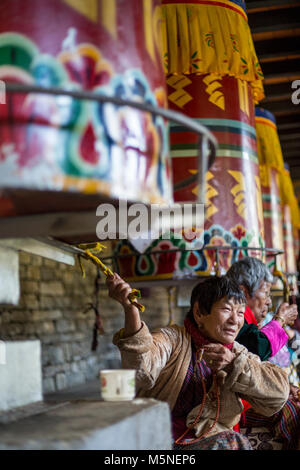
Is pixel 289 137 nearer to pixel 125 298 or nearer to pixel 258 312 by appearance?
pixel 258 312

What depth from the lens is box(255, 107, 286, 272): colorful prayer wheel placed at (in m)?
3.93

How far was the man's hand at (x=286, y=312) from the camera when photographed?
2627 millimetres

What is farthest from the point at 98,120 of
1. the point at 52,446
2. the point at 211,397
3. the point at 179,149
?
the point at 179,149

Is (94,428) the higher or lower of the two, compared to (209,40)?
lower

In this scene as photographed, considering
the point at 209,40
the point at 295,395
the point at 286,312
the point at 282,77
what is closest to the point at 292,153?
the point at 282,77


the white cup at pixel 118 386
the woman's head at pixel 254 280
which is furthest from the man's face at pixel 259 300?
the white cup at pixel 118 386

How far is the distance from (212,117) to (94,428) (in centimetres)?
166

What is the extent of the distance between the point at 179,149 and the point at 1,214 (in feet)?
4.60

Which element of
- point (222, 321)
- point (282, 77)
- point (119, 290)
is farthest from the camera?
point (282, 77)

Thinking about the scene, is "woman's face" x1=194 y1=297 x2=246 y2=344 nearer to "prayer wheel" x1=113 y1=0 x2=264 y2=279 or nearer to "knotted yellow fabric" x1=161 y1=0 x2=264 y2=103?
"prayer wheel" x1=113 y1=0 x2=264 y2=279

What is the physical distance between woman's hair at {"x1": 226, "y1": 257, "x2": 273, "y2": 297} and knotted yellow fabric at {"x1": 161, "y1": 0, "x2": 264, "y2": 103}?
0.75 meters

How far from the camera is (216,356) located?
179cm

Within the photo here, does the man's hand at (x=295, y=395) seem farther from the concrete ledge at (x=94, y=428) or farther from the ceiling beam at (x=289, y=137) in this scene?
the ceiling beam at (x=289, y=137)

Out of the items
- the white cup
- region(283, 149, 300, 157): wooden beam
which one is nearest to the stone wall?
region(283, 149, 300, 157): wooden beam
